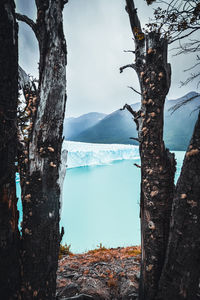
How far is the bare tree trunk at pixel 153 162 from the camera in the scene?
1.76 m

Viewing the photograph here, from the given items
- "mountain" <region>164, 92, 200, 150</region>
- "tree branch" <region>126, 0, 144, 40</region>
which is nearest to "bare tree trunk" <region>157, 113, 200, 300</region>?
"tree branch" <region>126, 0, 144, 40</region>

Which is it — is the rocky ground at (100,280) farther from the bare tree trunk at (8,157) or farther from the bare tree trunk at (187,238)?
the bare tree trunk at (8,157)

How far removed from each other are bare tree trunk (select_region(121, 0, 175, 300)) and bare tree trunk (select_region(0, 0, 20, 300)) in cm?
139

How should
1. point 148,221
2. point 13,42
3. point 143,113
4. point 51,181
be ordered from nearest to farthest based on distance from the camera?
point 13,42
point 51,181
point 148,221
point 143,113

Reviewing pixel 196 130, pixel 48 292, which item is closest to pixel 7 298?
pixel 48 292

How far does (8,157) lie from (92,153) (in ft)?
93.6

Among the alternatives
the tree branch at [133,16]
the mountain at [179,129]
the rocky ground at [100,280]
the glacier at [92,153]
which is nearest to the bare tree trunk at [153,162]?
the tree branch at [133,16]

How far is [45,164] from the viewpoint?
5.55 ft

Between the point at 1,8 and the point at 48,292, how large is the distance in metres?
2.76

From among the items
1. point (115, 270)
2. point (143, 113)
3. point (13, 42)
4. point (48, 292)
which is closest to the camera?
point (13, 42)

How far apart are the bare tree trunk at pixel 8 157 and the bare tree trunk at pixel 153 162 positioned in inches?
54.6

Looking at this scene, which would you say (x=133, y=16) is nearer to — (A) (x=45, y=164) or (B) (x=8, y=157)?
(A) (x=45, y=164)

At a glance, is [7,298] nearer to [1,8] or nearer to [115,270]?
[115,270]

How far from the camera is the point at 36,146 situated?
1.70 meters
